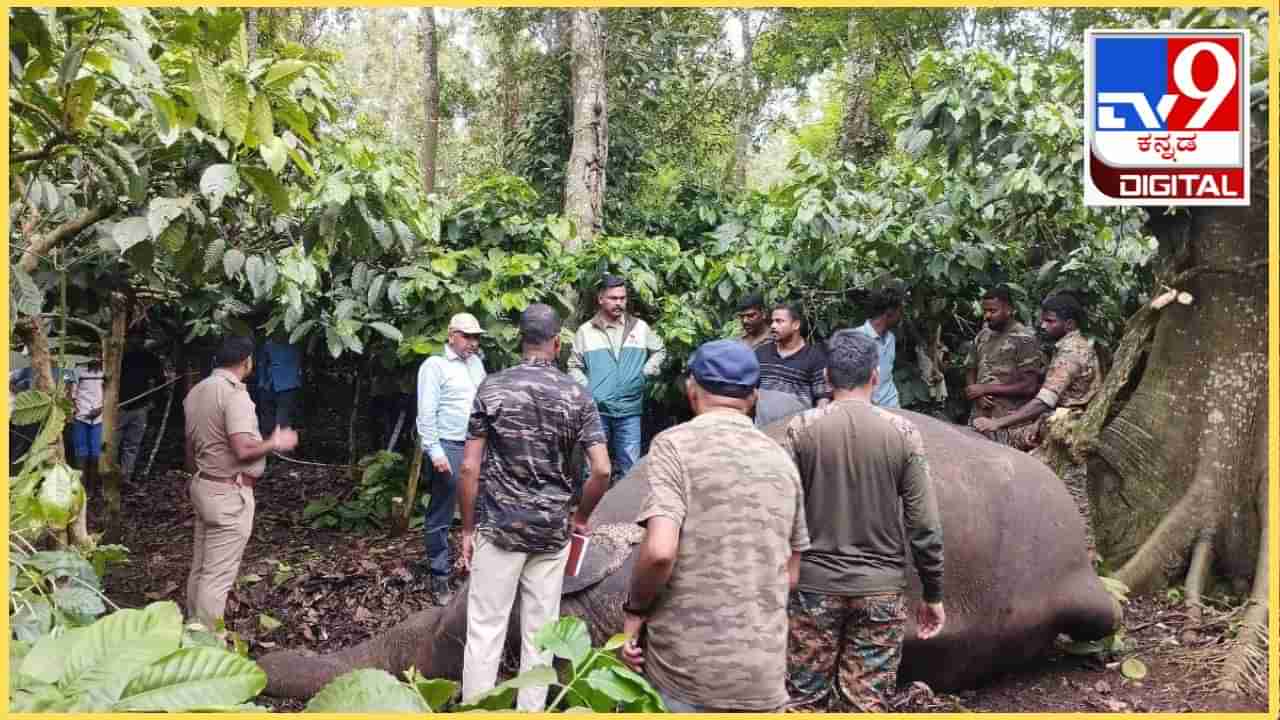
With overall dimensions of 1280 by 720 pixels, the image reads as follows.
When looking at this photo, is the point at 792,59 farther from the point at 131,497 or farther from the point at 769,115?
the point at 131,497

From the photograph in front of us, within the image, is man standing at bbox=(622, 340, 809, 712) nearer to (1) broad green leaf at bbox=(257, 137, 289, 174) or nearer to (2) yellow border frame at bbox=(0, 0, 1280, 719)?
(2) yellow border frame at bbox=(0, 0, 1280, 719)

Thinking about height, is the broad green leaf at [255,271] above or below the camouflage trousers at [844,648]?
above

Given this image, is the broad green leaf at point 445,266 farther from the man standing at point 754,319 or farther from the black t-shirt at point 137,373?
the black t-shirt at point 137,373

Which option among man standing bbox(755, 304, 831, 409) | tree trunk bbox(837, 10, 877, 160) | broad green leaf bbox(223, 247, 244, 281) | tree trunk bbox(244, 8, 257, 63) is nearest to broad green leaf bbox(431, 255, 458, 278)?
broad green leaf bbox(223, 247, 244, 281)

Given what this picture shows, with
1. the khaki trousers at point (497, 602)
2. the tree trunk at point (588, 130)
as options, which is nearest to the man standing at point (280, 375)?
the tree trunk at point (588, 130)

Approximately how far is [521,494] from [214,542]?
191cm

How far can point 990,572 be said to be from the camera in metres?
4.06

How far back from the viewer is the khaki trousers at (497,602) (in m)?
3.53

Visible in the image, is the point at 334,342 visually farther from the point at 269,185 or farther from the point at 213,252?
the point at 269,185

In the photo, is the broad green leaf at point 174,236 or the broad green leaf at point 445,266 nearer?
the broad green leaf at point 174,236

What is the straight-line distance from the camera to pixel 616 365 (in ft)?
19.9

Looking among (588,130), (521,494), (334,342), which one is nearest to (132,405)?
(334,342)

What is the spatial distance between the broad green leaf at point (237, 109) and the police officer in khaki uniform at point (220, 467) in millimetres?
2032

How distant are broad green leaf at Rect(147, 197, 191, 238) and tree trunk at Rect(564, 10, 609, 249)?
17.0 ft
